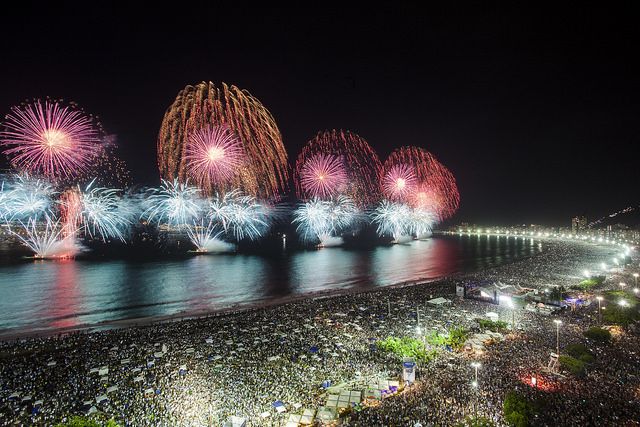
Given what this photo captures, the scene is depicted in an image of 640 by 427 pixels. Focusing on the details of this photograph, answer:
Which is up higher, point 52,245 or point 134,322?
point 52,245

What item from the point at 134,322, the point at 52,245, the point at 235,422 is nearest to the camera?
the point at 235,422

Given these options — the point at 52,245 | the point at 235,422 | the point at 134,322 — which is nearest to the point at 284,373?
the point at 235,422

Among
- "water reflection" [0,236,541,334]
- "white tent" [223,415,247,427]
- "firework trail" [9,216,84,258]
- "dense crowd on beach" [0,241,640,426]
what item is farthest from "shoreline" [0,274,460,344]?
"firework trail" [9,216,84,258]

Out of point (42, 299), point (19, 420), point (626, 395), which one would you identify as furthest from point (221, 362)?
point (42, 299)

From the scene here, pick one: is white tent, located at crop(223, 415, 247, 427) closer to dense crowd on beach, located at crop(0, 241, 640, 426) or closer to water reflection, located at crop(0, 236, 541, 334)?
dense crowd on beach, located at crop(0, 241, 640, 426)

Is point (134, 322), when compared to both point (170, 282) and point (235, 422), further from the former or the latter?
point (235, 422)

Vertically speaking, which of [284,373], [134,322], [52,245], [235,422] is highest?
[52,245]

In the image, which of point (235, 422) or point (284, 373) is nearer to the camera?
point (235, 422)

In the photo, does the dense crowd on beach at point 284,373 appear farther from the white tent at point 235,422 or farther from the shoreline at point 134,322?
the shoreline at point 134,322
